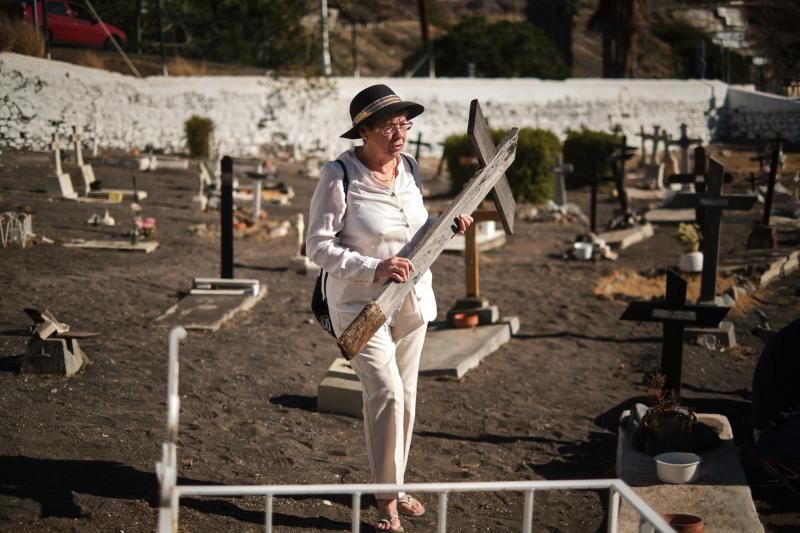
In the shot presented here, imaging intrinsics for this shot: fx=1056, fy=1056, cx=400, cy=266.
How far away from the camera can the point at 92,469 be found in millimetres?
5348

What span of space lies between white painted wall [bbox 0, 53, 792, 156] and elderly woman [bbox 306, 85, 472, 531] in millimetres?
8773

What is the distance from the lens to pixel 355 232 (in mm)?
4539

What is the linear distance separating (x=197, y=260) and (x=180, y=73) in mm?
13872

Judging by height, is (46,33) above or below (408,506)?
above

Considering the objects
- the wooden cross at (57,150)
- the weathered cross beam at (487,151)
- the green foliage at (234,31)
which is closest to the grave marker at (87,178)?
the wooden cross at (57,150)

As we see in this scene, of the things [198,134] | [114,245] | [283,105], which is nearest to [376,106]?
[114,245]

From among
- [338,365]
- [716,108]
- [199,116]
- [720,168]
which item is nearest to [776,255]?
[720,168]

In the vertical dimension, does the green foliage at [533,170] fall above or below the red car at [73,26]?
below

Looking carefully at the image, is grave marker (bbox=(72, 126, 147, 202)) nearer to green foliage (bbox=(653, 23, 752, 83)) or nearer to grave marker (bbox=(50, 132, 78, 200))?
grave marker (bbox=(50, 132, 78, 200))

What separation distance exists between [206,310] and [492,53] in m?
27.7

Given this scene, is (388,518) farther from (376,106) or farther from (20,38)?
(20,38)

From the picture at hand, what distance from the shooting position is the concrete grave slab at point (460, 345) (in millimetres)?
8070

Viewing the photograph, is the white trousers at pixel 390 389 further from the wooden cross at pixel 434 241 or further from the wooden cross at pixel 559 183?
the wooden cross at pixel 559 183

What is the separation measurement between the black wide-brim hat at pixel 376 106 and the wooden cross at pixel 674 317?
8.57 ft
